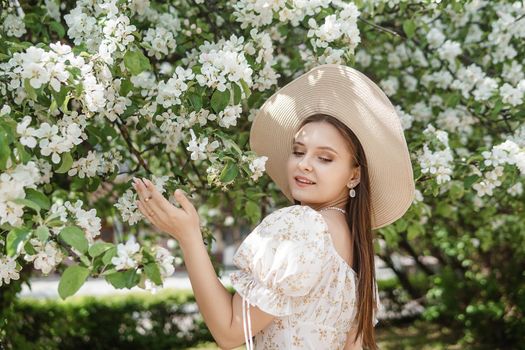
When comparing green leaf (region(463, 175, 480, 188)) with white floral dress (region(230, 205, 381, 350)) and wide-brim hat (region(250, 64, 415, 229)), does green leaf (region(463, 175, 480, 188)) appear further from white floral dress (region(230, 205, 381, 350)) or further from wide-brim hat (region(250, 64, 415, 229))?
white floral dress (region(230, 205, 381, 350))

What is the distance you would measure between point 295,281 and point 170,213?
0.37 meters

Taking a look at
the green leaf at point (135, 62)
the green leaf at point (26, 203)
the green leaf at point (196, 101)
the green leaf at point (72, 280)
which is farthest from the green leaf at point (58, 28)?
the green leaf at point (72, 280)

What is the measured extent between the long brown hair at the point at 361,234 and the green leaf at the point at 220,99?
0.85 ft

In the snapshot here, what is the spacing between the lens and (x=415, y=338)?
8078mm

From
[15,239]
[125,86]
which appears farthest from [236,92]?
[15,239]

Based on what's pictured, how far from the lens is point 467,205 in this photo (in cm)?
444

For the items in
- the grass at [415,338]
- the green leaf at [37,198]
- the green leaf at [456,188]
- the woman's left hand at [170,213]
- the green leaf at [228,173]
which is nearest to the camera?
the green leaf at [37,198]

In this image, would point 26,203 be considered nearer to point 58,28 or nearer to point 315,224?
point 315,224

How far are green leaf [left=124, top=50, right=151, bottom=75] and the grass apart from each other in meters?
5.28

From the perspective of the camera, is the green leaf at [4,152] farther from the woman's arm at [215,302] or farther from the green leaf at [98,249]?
the woman's arm at [215,302]

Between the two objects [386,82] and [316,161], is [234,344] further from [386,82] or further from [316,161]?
[386,82]

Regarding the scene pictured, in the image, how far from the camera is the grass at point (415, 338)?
7.46 metres

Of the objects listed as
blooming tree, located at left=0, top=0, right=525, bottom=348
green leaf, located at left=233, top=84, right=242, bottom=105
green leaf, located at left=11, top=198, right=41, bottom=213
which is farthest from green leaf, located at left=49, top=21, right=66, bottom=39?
green leaf, located at left=11, top=198, right=41, bottom=213

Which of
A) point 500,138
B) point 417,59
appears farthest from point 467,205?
point 417,59
